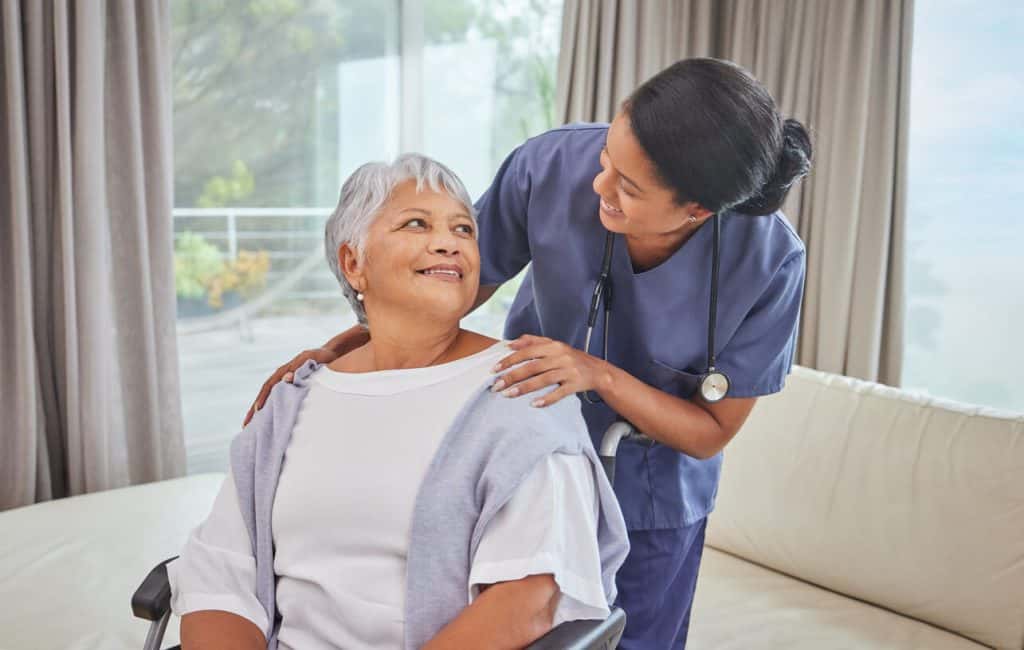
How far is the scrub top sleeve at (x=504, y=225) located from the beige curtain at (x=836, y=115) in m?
1.65

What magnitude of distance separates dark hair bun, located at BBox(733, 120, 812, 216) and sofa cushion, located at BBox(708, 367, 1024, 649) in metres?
1.13

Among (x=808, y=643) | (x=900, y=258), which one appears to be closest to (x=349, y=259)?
(x=808, y=643)

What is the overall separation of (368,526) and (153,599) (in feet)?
1.00

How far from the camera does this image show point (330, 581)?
4.12ft

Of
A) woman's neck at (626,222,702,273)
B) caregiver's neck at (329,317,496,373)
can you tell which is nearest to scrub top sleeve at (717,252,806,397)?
woman's neck at (626,222,702,273)

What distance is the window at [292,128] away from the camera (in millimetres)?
2980

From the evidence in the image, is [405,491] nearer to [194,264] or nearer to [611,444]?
[611,444]

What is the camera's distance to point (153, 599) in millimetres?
1242

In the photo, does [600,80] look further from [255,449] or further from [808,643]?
[255,449]

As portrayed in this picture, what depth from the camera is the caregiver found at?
1155 mm

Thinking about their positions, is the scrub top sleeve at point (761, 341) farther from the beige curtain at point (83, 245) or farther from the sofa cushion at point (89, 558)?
the beige curtain at point (83, 245)

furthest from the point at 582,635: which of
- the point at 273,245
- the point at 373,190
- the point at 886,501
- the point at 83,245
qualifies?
the point at 273,245

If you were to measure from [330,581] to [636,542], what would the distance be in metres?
0.56

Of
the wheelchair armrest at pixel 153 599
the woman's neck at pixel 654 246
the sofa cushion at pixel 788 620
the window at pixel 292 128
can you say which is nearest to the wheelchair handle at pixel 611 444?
the woman's neck at pixel 654 246
